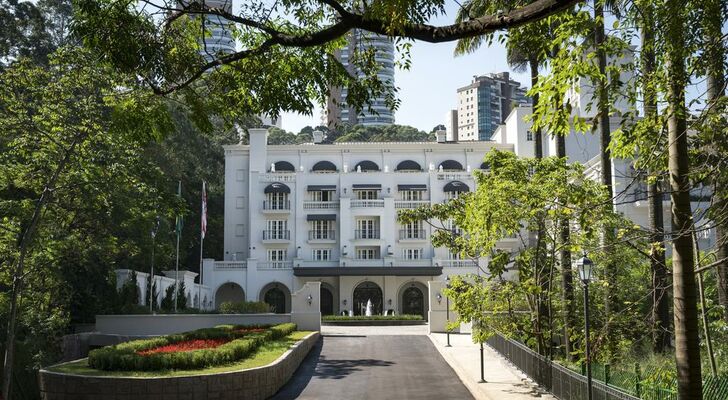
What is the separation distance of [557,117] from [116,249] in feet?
70.9

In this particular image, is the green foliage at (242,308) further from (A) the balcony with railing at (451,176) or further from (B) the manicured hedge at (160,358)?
(B) the manicured hedge at (160,358)

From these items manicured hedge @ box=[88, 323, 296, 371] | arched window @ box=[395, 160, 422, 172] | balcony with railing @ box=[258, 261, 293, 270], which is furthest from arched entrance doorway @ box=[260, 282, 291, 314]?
manicured hedge @ box=[88, 323, 296, 371]

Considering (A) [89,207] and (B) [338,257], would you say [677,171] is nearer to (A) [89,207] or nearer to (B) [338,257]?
(A) [89,207]

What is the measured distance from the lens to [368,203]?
5828 cm

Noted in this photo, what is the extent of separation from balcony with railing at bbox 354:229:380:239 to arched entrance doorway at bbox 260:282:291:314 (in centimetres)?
725

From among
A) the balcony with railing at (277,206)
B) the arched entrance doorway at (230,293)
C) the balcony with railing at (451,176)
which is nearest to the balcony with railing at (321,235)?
the balcony with railing at (277,206)

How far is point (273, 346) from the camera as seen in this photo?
22922mm

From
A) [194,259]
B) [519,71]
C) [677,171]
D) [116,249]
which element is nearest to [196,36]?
[677,171]

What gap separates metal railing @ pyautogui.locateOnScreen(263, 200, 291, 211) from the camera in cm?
5903

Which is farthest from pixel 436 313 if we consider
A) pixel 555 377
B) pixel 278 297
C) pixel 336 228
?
pixel 278 297

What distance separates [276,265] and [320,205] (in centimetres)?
610

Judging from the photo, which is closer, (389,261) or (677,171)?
(677,171)

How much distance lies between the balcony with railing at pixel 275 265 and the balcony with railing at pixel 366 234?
575 centimetres

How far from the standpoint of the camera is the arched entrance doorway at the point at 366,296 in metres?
57.9
